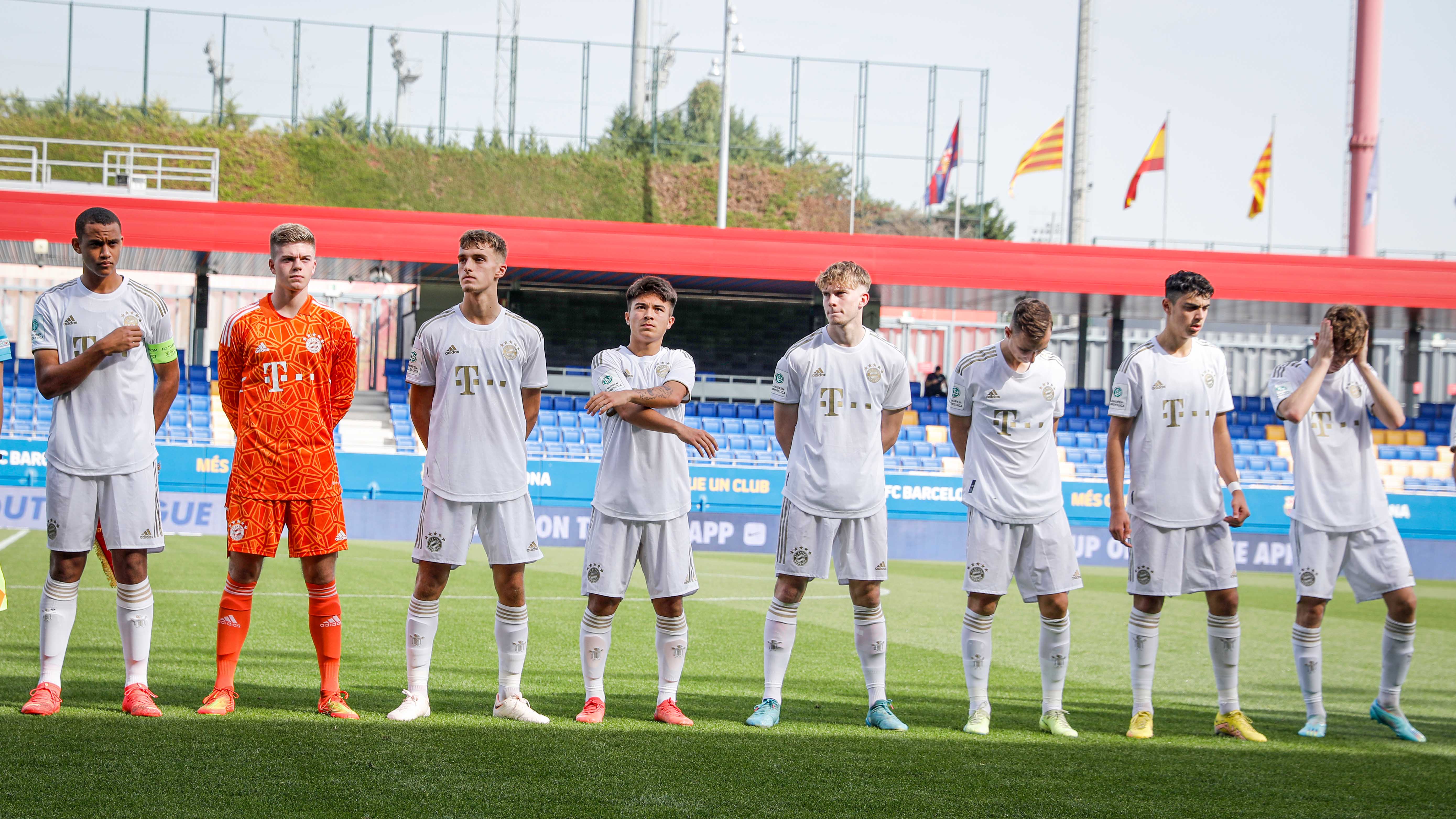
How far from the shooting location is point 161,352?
16.1 ft

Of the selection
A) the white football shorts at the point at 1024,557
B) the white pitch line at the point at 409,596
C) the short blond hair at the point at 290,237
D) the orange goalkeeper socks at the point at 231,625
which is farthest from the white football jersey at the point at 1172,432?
the orange goalkeeper socks at the point at 231,625

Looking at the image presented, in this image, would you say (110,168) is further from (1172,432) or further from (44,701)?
(1172,432)

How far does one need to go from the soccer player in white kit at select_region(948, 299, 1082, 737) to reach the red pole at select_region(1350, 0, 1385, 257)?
82.0 feet

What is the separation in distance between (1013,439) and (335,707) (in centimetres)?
314

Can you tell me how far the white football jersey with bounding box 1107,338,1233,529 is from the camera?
5.31 metres

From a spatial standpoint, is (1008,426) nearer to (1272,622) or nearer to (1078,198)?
(1272,622)

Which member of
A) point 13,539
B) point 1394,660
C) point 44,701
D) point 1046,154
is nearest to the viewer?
point 44,701

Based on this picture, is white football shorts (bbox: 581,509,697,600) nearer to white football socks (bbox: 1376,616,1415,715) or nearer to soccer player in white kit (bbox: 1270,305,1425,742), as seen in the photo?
soccer player in white kit (bbox: 1270,305,1425,742)

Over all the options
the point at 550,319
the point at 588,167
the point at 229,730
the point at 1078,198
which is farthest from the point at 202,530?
the point at 588,167

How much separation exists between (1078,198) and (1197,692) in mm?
22509

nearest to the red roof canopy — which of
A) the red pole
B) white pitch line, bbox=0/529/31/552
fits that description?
white pitch line, bbox=0/529/31/552

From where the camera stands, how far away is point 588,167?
131 ft

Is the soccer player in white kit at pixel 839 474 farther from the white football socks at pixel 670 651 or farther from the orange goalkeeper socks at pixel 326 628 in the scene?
the orange goalkeeper socks at pixel 326 628

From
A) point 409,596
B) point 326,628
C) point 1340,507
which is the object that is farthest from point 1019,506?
point 409,596
